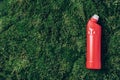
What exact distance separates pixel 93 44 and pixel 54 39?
550 millimetres

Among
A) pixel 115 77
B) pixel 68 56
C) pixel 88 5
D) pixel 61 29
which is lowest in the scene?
pixel 115 77

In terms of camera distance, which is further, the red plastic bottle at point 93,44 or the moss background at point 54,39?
the moss background at point 54,39

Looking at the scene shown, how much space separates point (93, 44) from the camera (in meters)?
3.92

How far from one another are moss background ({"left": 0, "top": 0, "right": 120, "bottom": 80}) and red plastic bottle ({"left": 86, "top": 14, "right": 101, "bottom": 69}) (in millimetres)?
128

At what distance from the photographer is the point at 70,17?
13.5 ft

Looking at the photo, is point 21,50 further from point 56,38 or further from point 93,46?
point 93,46

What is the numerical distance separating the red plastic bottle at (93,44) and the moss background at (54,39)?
0.13 m

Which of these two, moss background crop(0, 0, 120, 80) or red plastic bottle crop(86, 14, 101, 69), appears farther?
moss background crop(0, 0, 120, 80)

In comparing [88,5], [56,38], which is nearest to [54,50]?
[56,38]

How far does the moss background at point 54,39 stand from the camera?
4.04 metres

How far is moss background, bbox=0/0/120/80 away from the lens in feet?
13.3

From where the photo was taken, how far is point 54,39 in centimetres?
414

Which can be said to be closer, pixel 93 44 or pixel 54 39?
pixel 93 44

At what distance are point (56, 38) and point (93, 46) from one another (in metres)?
0.54
